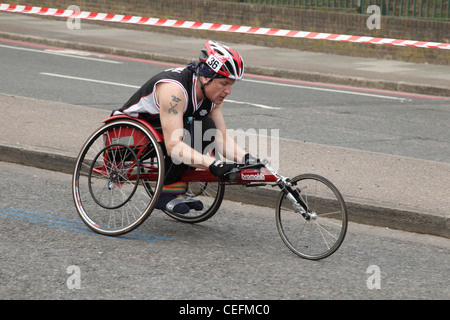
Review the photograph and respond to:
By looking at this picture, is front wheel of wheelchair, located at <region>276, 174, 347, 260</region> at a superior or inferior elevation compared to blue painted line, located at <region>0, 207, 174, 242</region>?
superior

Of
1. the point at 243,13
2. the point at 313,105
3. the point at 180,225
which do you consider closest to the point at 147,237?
the point at 180,225

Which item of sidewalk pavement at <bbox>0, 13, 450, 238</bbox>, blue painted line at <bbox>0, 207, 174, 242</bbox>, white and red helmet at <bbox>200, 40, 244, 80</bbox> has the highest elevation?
white and red helmet at <bbox>200, 40, 244, 80</bbox>

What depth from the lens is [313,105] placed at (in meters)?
11.9

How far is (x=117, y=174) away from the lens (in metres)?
5.70

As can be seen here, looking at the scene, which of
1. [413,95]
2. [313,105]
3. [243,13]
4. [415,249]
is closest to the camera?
[415,249]

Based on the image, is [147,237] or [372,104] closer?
[147,237]

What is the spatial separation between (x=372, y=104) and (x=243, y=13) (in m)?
8.03

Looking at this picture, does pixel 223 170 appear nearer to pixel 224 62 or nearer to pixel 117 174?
pixel 224 62

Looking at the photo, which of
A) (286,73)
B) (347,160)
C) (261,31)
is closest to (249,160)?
(347,160)

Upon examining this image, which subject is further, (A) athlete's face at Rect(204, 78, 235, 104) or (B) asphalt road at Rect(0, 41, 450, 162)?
(B) asphalt road at Rect(0, 41, 450, 162)

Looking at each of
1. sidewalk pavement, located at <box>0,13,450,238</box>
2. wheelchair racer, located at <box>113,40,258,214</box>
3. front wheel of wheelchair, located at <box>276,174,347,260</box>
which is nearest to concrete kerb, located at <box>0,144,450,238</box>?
sidewalk pavement, located at <box>0,13,450,238</box>

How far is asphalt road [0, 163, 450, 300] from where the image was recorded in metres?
4.60

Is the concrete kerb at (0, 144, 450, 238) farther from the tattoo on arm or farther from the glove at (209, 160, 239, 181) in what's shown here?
the tattoo on arm
